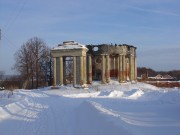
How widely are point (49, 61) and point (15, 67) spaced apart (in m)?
8.25

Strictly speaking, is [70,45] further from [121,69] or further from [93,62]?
[121,69]

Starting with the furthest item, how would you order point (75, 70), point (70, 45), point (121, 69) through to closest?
point (121, 69), point (70, 45), point (75, 70)

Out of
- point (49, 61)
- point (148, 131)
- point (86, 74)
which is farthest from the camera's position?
point (49, 61)

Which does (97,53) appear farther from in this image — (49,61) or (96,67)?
(49,61)

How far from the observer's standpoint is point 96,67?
256 ft

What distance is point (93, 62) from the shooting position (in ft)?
254

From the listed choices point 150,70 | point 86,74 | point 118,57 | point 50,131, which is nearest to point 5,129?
point 50,131

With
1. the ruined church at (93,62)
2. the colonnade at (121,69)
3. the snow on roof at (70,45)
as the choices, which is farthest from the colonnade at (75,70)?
the colonnade at (121,69)

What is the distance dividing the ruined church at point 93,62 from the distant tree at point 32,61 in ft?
29.4

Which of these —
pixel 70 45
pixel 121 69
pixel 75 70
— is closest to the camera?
pixel 75 70

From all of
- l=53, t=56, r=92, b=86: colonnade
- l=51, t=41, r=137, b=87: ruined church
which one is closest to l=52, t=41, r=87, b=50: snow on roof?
l=51, t=41, r=137, b=87: ruined church

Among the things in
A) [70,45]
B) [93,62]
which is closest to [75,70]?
[70,45]

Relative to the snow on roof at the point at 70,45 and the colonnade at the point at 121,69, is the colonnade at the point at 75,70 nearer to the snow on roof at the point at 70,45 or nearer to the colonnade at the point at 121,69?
the snow on roof at the point at 70,45

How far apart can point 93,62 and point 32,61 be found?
45.7 feet
